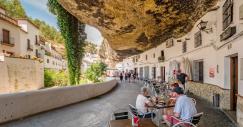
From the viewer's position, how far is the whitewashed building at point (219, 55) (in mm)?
6969

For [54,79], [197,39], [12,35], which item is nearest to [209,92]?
[197,39]

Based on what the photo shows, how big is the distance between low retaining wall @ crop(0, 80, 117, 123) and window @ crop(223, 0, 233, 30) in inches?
311

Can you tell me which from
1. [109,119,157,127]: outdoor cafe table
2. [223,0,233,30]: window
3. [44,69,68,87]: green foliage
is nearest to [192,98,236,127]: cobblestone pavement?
[223,0,233,30]: window

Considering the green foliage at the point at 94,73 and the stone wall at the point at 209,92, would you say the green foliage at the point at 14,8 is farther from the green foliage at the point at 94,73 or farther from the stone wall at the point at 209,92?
the stone wall at the point at 209,92

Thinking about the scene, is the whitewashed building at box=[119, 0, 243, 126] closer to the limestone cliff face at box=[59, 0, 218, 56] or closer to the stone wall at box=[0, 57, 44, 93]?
the limestone cliff face at box=[59, 0, 218, 56]

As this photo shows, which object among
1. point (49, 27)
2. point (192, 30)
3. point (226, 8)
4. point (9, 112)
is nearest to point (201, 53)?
point (192, 30)

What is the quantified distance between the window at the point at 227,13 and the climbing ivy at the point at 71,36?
12.2 metres

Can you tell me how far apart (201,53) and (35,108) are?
918 centimetres

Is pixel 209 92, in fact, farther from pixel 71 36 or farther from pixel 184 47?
pixel 71 36

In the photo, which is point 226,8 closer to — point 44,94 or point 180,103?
point 180,103

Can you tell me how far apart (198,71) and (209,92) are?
2.45 meters

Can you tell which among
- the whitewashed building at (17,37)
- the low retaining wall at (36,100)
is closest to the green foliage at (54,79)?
the whitewashed building at (17,37)

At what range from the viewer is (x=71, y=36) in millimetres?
17422

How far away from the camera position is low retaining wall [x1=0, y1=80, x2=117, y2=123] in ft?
23.8
